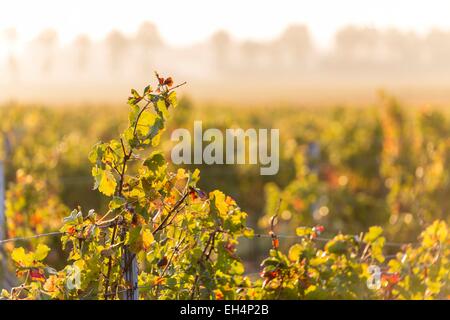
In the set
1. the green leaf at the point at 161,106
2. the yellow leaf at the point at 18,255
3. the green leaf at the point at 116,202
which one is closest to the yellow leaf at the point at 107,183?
Result: the green leaf at the point at 116,202

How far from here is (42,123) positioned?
1719cm

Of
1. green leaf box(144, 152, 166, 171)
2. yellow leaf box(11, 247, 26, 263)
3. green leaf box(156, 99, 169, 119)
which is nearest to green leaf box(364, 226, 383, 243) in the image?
green leaf box(144, 152, 166, 171)

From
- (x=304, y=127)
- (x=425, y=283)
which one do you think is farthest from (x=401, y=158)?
(x=425, y=283)

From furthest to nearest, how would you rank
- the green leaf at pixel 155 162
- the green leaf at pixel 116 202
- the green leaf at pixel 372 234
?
the green leaf at pixel 372 234 → the green leaf at pixel 155 162 → the green leaf at pixel 116 202

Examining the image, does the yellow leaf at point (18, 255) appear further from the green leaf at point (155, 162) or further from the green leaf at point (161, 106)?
the green leaf at point (161, 106)

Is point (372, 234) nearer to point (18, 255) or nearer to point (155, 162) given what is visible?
point (155, 162)

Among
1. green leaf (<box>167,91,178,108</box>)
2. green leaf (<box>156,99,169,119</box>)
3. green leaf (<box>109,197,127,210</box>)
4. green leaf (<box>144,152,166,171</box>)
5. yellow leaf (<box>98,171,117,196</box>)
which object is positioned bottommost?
green leaf (<box>109,197,127,210</box>)

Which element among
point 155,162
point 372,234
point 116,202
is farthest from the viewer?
point 372,234

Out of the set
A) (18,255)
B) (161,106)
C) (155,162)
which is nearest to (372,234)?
(155,162)

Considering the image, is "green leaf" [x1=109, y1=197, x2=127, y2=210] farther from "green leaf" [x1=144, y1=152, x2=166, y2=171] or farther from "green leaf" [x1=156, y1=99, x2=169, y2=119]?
"green leaf" [x1=156, y1=99, x2=169, y2=119]

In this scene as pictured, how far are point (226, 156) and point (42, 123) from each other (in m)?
6.69
